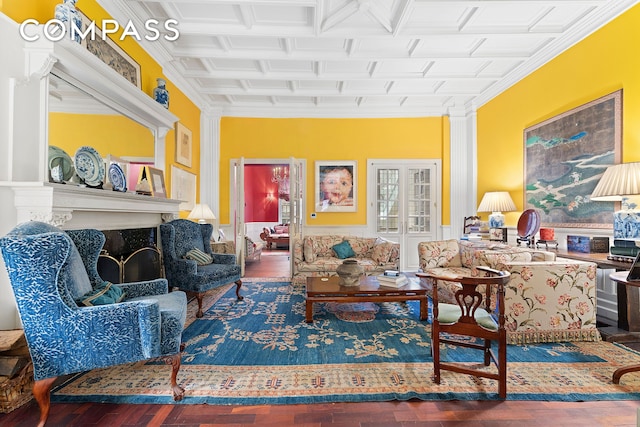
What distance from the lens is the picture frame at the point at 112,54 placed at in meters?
2.91

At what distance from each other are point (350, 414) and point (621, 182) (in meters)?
3.24

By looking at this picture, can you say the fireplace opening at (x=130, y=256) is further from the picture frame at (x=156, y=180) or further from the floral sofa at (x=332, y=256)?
the floral sofa at (x=332, y=256)

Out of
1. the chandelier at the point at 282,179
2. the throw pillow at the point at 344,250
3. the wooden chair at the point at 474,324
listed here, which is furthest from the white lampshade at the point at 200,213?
the chandelier at the point at 282,179

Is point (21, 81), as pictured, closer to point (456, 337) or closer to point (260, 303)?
point (260, 303)

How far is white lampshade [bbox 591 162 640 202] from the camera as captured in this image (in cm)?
276

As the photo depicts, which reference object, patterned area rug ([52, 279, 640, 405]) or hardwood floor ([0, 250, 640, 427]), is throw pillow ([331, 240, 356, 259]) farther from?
hardwood floor ([0, 250, 640, 427])

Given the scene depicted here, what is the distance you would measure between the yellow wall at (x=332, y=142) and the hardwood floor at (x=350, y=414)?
196 inches

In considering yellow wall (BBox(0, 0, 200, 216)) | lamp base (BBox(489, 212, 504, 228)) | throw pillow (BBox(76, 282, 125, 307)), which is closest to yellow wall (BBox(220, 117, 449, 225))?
yellow wall (BBox(0, 0, 200, 216))

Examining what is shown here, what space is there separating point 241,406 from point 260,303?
86.7 inches

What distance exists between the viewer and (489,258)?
3199 millimetres

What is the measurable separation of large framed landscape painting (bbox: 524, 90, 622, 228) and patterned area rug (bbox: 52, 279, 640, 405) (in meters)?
1.78

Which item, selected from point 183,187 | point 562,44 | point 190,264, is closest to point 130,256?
point 190,264

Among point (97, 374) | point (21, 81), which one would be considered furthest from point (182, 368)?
point (21, 81)

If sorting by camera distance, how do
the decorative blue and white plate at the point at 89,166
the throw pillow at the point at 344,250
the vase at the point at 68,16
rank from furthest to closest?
the throw pillow at the point at 344,250 → the decorative blue and white plate at the point at 89,166 → the vase at the point at 68,16
